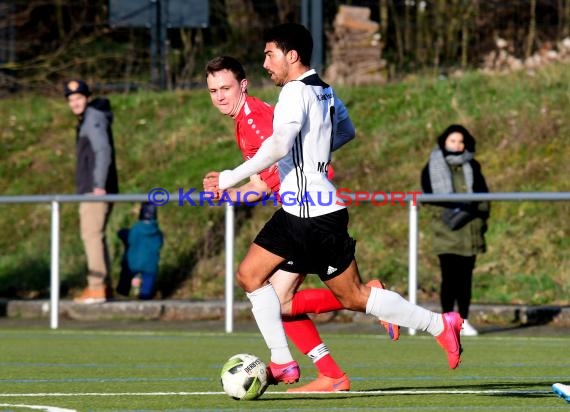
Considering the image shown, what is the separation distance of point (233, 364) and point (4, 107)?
1748 centimetres

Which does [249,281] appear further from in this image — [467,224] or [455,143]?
[455,143]

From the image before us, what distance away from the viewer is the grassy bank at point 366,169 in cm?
1773

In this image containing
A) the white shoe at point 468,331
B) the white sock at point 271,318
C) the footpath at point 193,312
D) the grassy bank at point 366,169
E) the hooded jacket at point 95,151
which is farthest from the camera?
the grassy bank at point 366,169

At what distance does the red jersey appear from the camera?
8586 millimetres

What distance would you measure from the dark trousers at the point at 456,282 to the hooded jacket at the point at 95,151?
361 centimetres

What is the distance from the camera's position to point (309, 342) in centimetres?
874

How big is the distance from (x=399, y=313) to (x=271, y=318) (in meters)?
0.65

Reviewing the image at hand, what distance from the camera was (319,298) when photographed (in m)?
8.78

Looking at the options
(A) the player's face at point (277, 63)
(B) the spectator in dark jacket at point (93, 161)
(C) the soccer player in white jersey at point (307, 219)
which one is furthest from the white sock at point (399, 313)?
(B) the spectator in dark jacket at point (93, 161)

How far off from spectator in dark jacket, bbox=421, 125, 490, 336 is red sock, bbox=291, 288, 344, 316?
5707 mm

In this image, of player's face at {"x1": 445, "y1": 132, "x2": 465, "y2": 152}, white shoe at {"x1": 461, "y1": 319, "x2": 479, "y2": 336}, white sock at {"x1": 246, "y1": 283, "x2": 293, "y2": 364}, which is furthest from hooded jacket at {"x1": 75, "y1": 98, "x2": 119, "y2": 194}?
white sock at {"x1": 246, "y1": 283, "x2": 293, "y2": 364}

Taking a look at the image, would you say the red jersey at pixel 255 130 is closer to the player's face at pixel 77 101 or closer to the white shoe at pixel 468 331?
the white shoe at pixel 468 331

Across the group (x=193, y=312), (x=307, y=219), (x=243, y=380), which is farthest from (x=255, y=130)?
(x=193, y=312)

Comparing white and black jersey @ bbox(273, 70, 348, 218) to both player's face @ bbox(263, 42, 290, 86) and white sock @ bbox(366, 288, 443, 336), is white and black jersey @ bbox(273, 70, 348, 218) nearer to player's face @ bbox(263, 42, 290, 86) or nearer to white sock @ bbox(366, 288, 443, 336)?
player's face @ bbox(263, 42, 290, 86)
